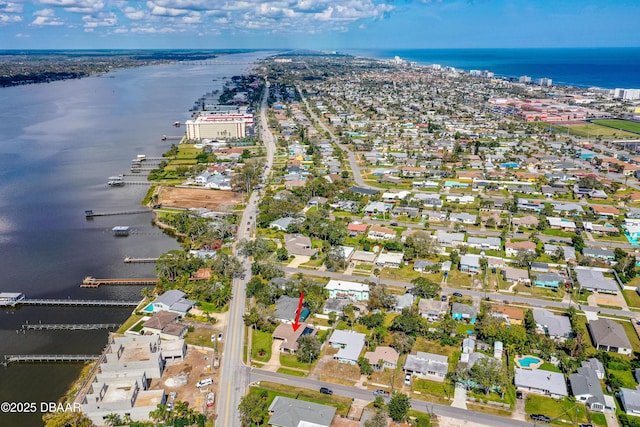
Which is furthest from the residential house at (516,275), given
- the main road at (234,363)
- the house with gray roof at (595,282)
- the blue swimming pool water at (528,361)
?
the main road at (234,363)

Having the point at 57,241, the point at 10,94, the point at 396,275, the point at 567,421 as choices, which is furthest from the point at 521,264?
the point at 10,94

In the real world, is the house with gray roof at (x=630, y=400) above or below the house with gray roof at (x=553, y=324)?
below

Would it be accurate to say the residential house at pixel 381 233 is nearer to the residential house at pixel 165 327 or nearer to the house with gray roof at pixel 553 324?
the house with gray roof at pixel 553 324

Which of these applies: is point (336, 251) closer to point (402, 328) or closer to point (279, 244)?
point (279, 244)

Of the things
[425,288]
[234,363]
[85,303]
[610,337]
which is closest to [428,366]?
[425,288]

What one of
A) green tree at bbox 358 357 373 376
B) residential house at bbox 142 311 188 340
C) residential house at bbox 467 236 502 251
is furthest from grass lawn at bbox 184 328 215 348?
residential house at bbox 467 236 502 251

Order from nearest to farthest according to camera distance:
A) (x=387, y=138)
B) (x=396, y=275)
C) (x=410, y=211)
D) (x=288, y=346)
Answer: (x=288, y=346), (x=396, y=275), (x=410, y=211), (x=387, y=138)
